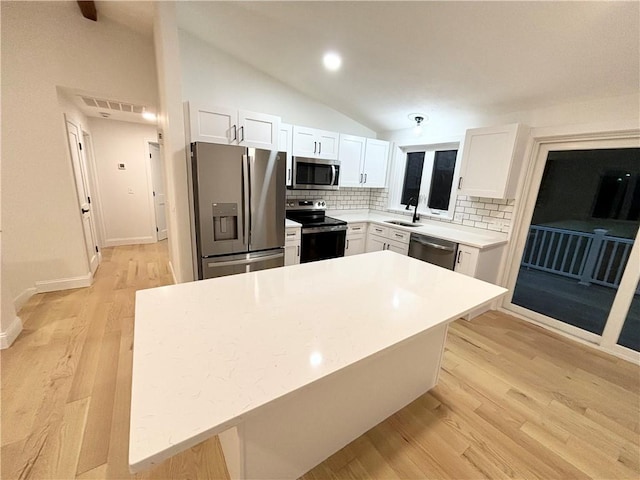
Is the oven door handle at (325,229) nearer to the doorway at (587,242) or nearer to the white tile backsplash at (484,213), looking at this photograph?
the white tile backsplash at (484,213)

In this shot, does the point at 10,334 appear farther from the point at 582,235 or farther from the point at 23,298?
the point at 582,235

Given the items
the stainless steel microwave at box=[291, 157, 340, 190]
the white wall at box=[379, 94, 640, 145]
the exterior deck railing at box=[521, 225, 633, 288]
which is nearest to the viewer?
the white wall at box=[379, 94, 640, 145]

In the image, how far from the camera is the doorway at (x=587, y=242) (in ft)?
8.22

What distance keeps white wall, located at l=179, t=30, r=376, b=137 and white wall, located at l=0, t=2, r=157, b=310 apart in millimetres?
647

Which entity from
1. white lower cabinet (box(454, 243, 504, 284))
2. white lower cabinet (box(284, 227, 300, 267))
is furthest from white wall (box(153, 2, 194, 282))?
white lower cabinet (box(454, 243, 504, 284))

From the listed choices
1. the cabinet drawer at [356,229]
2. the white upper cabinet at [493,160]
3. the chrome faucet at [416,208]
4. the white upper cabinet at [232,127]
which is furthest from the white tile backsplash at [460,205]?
the white upper cabinet at [232,127]

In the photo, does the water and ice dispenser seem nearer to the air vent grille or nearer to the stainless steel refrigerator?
the stainless steel refrigerator

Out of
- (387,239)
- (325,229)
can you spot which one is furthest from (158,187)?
(387,239)

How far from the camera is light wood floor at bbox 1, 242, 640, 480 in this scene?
1.44 metres

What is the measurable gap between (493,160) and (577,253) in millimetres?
2343

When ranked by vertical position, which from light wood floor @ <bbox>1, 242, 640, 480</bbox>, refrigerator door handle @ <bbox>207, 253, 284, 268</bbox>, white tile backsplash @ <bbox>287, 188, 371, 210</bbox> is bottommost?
light wood floor @ <bbox>1, 242, 640, 480</bbox>

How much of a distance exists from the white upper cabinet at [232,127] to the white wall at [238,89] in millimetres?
146

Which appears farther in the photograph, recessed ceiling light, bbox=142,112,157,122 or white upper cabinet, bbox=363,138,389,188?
white upper cabinet, bbox=363,138,389,188

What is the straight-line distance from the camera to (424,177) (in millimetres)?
4082
